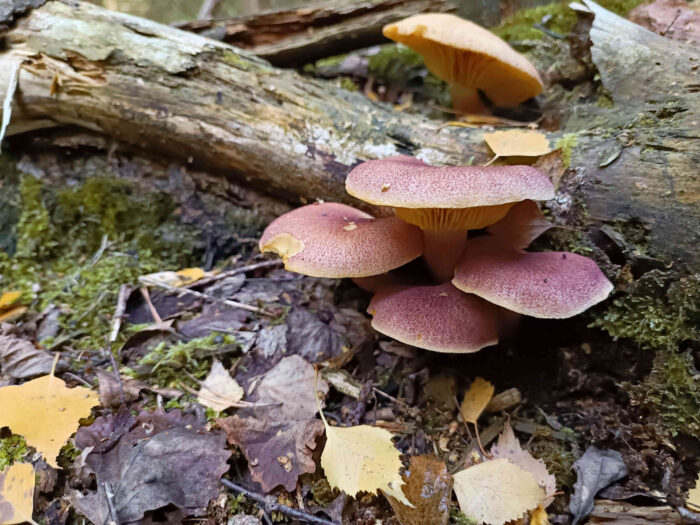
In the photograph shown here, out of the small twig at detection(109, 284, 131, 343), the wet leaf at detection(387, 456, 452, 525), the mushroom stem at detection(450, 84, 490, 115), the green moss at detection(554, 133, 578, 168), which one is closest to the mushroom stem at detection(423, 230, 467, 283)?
the green moss at detection(554, 133, 578, 168)

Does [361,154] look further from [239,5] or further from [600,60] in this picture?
[239,5]

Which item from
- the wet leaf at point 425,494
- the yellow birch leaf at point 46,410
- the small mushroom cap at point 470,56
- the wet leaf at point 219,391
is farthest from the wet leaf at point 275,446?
the small mushroom cap at point 470,56

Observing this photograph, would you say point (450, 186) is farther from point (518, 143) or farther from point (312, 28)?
point (312, 28)

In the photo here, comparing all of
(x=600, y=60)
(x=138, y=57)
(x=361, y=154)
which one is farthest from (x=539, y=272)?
(x=138, y=57)

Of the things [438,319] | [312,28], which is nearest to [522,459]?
[438,319]

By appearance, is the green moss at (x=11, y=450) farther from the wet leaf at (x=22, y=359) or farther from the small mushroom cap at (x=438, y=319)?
the small mushroom cap at (x=438, y=319)
